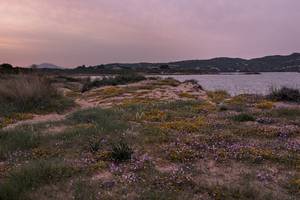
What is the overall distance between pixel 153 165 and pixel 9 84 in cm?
1211

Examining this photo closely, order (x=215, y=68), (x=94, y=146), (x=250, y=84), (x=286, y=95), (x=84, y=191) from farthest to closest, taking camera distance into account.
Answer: (x=215, y=68)
(x=250, y=84)
(x=286, y=95)
(x=94, y=146)
(x=84, y=191)

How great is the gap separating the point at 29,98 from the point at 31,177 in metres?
10.2

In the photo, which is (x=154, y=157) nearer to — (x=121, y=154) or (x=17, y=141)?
(x=121, y=154)

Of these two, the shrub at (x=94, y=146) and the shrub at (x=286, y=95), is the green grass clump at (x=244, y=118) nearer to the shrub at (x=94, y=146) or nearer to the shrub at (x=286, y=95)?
the shrub at (x=94, y=146)

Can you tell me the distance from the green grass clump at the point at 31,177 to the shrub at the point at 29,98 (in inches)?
338

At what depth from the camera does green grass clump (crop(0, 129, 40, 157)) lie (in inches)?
301

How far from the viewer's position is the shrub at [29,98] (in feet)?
47.9

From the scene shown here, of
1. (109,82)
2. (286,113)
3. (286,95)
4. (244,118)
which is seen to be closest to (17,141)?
(244,118)

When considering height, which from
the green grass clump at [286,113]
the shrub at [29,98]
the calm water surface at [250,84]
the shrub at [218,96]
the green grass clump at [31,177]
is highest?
the shrub at [29,98]

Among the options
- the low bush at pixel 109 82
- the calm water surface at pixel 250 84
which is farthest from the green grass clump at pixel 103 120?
→ the low bush at pixel 109 82

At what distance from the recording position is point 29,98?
15.1 metres

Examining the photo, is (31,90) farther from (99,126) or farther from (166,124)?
(166,124)

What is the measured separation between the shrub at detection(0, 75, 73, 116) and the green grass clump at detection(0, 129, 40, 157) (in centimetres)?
534

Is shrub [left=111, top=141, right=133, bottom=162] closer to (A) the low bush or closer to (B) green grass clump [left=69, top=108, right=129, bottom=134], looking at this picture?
(B) green grass clump [left=69, top=108, right=129, bottom=134]
